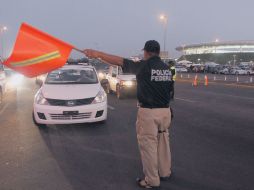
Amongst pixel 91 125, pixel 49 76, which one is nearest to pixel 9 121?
pixel 49 76

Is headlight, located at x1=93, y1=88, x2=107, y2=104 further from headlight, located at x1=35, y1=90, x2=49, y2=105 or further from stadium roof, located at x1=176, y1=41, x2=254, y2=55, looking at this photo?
stadium roof, located at x1=176, y1=41, x2=254, y2=55

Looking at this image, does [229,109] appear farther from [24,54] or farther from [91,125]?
[24,54]

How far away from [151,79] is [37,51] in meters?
2.31

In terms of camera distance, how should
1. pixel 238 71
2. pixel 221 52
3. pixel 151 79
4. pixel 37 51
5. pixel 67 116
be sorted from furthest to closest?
pixel 221 52, pixel 238 71, pixel 67 116, pixel 37 51, pixel 151 79

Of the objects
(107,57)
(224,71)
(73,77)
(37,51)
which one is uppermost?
(37,51)

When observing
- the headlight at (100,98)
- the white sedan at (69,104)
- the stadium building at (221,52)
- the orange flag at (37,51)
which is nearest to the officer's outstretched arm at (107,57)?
the orange flag at (37,51)

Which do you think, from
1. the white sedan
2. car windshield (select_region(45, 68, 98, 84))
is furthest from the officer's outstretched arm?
car windshield (select_region(45, 68, 98, 84))

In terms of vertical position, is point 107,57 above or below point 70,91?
above

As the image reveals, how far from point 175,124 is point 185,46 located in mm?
174877

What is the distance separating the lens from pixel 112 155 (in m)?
6.23

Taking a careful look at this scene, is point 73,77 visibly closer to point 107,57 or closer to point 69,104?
point 69,104

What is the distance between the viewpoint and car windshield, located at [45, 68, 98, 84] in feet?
32.1

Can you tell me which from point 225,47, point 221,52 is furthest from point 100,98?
point 221,52

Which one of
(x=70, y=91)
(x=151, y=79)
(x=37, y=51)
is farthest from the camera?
(x=70, y=91)
